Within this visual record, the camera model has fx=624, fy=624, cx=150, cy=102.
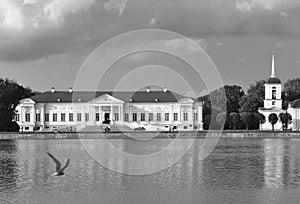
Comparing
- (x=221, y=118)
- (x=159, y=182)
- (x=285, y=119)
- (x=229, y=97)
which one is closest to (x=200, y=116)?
(x=221, y=118)

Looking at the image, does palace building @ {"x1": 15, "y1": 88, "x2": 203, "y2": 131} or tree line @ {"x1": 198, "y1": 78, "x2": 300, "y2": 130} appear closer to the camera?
tree line @ {"x1": 198, "y1": 78, "x2": 300, "y2": 130}

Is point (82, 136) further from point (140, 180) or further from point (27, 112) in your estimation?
point (140, 180)

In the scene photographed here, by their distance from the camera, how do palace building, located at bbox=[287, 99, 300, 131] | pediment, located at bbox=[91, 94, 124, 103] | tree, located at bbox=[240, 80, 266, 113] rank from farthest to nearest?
Result: tree, located at bbox=[240, 80, 266, 113], pediment, located at bbox=[91, 94, 124, 103], palace building, located at bbox=[287, 99, 300, 131]

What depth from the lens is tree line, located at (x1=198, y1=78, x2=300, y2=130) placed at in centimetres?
8425

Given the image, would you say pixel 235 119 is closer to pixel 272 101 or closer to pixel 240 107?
pixel 272 101

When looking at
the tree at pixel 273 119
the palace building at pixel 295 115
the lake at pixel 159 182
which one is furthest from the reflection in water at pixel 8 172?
the palace building at pixel 295 115

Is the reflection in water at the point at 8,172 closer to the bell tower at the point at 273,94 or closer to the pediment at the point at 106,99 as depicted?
the pediment at the point at 106,99

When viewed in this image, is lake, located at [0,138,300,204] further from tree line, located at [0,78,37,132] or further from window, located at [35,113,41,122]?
window, located at [35,113,41,122]

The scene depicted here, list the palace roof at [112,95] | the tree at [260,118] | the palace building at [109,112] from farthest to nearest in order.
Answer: the palace roof at [112,95], the palace building at [109,112], the tree at [260,118]

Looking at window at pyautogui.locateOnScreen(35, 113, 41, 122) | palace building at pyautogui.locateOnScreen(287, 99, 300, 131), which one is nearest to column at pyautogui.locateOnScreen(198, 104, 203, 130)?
palace building at pyautogui.locateOnScreen(287, 99, 300, 131)

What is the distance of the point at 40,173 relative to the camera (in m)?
29.7

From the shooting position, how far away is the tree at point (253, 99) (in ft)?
315

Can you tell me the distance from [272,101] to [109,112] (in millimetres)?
24395

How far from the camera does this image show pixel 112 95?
9494 cm
